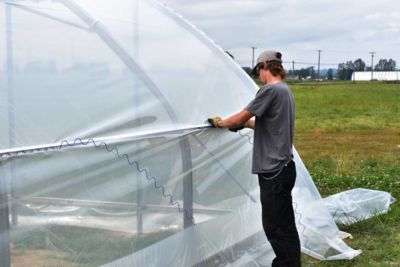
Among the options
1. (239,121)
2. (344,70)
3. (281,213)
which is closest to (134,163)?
(239,121)

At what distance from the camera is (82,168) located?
13.2 ft

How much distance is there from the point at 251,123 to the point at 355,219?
2.67m

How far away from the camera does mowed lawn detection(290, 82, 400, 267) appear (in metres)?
6.29

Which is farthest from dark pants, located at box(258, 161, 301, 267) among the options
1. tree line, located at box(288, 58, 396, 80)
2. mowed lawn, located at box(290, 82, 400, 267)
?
tree line, located at box(288, 58, 396, 80)

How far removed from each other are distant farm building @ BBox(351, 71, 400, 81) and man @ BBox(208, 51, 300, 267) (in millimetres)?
100409

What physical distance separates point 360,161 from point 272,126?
23.8 ft

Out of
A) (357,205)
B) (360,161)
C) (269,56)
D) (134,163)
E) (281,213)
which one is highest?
(269,56)

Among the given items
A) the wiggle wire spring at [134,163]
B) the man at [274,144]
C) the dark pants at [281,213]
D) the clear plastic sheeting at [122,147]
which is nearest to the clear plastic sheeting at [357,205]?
the clear plastic sheeting at [122,147]

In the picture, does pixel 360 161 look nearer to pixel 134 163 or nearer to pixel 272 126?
pixel 272 126

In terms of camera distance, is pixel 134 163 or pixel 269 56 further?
pixel 269 56

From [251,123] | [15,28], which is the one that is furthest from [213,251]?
[15,28]

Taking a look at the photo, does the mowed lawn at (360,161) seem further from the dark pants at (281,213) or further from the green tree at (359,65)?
the green tree at (359,65)

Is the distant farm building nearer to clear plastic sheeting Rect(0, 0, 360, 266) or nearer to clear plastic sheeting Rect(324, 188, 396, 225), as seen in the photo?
clear plastic sheeting Rect(324, 188, 396, 225)

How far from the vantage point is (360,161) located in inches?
458
